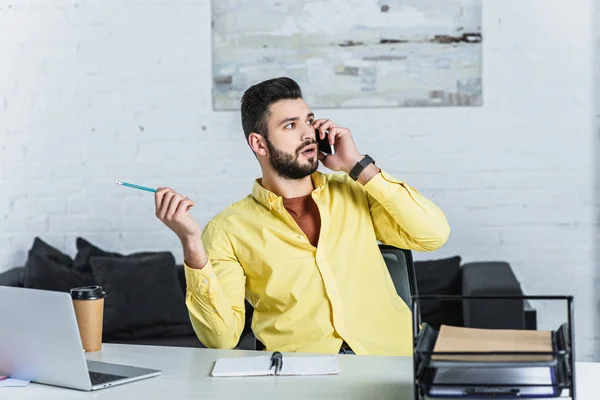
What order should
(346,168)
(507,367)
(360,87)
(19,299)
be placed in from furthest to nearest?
(360,87) → (346,168) → (19,299) → (507,367)

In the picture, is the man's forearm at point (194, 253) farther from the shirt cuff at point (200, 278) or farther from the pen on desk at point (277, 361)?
the pen on desk at point (277, 361)

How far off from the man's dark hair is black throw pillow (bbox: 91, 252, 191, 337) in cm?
130

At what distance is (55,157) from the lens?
13.1 feet

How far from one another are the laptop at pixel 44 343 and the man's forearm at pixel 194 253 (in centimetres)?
38

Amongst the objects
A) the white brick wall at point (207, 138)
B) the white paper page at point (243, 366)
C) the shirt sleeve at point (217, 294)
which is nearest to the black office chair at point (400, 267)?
the shirt sleeve at point (217, 294)

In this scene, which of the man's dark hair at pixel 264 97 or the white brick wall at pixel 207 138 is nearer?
the man's dark hair at pixel 264 97

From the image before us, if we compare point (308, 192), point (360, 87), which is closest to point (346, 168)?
point (308, 192)

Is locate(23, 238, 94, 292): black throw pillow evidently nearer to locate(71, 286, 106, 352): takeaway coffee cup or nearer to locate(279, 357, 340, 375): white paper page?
locate(71, 286, 106, 352): takeaway coffee cup

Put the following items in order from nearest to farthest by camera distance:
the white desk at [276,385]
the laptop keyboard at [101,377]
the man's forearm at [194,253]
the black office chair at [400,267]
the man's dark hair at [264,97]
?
the white desk at [276,385], the laptop keyboard at [101,377], the man's forearm at [194,253], the black office chair at [400,267], the man's dark hair at [264,97]

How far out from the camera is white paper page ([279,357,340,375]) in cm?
160

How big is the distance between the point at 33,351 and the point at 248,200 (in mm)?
914

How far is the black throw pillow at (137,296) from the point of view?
11.4ft

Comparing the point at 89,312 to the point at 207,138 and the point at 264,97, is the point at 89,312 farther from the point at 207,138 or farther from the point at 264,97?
the point at 207,138

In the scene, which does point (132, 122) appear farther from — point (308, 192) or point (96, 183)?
point (308, 192)
